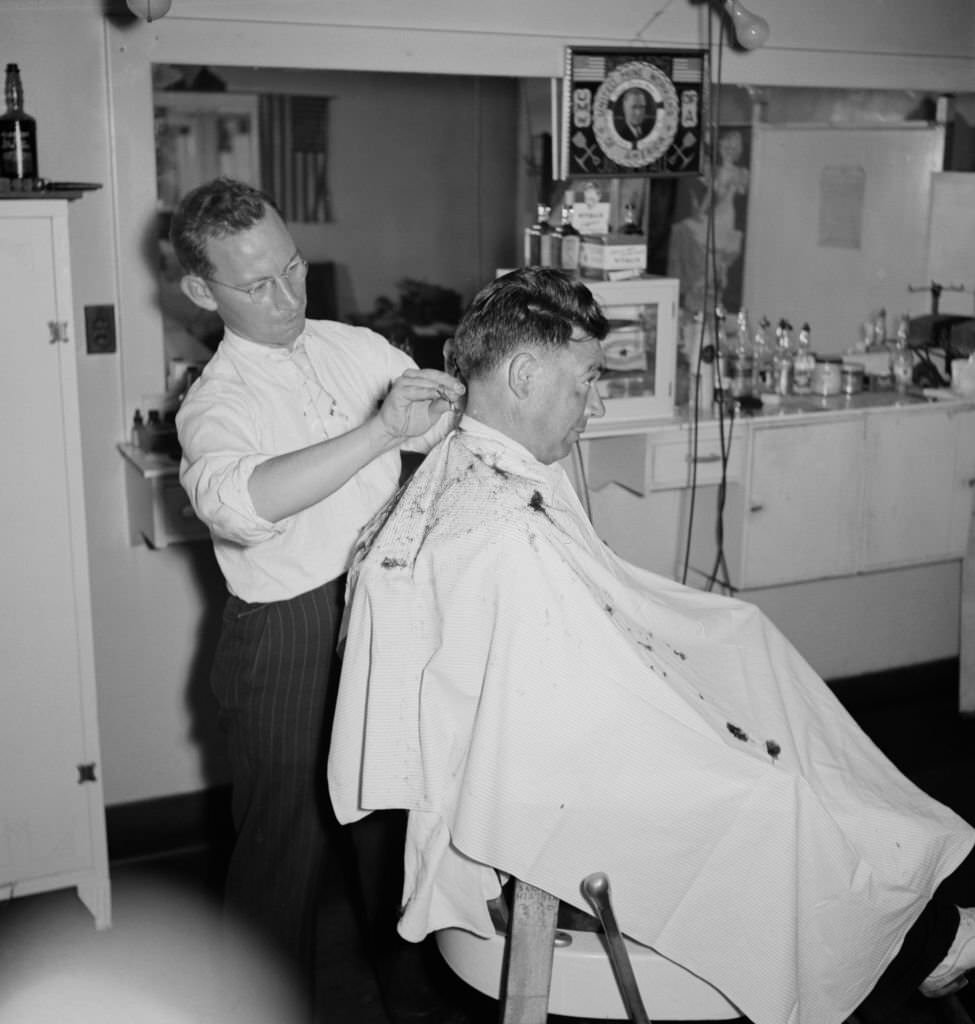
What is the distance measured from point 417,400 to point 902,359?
2.32 meters

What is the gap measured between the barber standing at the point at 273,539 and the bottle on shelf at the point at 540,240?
3.54 ft

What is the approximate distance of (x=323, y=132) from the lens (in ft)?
11.4

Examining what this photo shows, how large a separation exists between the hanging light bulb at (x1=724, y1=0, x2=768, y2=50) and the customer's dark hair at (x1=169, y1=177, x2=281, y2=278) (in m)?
1.56

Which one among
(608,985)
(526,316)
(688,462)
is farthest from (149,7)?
(608,985)

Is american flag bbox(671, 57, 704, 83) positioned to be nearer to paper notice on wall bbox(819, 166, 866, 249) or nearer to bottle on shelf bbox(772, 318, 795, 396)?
paper notice on wall bbox(819, 166, 866, 249)

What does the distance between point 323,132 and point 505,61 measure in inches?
23.8

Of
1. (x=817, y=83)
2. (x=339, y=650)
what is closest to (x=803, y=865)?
(x=339, y=650)

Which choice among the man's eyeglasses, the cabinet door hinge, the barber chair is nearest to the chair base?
the barber chair

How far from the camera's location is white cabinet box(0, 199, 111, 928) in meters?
2.45

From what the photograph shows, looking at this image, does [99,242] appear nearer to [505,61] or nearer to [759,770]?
[505,61]

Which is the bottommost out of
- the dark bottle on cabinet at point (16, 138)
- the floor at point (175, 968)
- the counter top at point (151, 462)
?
the floor at point (175, 968)

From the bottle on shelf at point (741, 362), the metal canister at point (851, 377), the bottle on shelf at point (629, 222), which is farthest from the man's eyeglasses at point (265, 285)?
the metal canister at point (851, 377)

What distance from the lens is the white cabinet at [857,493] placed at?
3354 millimetres

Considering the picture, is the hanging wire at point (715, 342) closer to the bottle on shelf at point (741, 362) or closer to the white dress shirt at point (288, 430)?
the bottle on shelf at point (741, 362)
